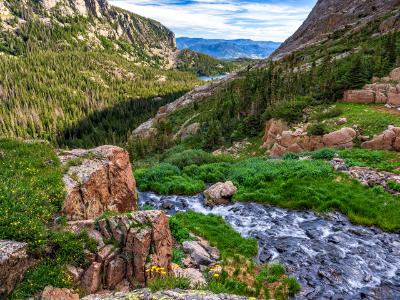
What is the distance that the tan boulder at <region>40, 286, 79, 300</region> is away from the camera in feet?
29.6

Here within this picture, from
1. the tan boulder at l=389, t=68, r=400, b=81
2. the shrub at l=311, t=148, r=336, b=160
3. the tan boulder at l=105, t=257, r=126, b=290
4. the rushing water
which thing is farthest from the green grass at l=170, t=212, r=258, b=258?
the tan boulder at l=389, t=68, r=400, b=81

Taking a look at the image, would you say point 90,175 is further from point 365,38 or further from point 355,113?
point 365,38

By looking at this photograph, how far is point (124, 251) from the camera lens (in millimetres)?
11445

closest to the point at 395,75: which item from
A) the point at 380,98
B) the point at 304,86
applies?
the point at 380,98

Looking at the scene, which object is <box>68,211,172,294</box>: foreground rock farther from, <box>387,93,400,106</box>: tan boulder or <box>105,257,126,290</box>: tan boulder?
<box>387,93,400,106</box>: tan boulder

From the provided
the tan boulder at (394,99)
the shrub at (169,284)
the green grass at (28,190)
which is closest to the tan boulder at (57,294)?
the green grass at (28,190)

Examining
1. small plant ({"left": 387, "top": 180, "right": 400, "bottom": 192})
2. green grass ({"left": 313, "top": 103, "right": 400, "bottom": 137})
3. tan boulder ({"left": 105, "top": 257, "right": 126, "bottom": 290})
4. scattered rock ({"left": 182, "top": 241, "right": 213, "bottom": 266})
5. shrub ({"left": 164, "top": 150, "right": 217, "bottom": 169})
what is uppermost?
green grass ({"left": 313, "top": 103, "right": 400, "bottom": 137})

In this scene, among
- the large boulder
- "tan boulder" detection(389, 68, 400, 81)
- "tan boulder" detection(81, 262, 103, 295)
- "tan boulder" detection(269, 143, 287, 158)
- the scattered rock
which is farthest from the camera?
"tan boulder" detection(389, 68, 400, 81)

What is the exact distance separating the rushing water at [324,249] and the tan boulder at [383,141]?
12.7 m

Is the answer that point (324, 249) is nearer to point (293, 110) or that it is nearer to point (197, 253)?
point (197, 253)

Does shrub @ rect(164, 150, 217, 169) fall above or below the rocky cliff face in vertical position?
below

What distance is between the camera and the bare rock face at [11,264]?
9141 mm

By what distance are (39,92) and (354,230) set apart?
20741 centimetres

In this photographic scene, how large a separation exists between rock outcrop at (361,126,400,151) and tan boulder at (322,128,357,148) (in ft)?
5.18
